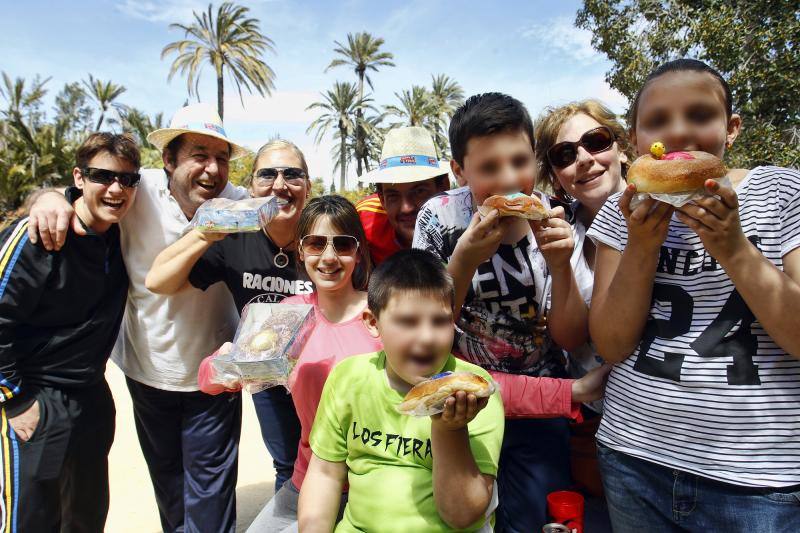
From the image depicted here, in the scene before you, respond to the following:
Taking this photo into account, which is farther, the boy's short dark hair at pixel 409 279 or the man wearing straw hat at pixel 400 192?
the man wearing straw hat at pixel 400 192

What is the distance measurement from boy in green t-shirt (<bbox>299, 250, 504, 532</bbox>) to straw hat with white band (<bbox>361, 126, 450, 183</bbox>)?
141cm

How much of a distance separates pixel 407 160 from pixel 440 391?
2578 mm

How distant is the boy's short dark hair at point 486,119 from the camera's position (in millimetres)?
Answer: 2547

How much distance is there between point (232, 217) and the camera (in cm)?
301

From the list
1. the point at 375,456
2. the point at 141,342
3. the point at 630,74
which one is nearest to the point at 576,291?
the point at 375,456

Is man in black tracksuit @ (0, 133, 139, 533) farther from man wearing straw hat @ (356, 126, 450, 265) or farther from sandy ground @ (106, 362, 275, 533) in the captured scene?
man wearing straw hat @ (356, 126, 450, 265)

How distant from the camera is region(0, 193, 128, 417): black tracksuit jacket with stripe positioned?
3072 millimetres

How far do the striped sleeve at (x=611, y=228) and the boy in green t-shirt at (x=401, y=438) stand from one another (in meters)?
0.68

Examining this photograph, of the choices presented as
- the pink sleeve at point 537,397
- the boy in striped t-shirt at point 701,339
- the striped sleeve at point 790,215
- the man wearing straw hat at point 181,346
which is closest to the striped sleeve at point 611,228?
the boy in striped t-shirt at point 701,339

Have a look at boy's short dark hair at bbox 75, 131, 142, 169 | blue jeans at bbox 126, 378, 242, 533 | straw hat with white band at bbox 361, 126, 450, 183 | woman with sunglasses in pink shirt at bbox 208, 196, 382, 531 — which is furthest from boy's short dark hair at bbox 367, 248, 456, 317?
boy's short dark hair at bbox 75, 131, 142, 169

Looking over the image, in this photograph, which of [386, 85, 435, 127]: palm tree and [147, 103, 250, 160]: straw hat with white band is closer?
[147, 103, 250, 160]: straw hat with white band

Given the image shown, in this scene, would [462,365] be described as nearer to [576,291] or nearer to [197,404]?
[576,291]

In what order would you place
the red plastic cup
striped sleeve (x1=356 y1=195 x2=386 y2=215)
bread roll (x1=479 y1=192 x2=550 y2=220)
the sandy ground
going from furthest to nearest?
1. the sandy ground
2. striped sleeve (x1=356 y1=195 x2=386 y2=215)
3. the red plastic cup
4. bread roll (x1=479 y1=192 x2=550 y2=220)

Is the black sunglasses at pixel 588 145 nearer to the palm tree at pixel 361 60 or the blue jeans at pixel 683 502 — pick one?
the blue jeans at pixel 683 502
